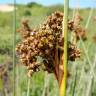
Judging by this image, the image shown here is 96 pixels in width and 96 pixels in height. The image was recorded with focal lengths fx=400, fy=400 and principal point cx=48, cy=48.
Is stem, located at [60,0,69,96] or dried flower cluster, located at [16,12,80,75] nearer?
stem, located at [60,0,69,96]

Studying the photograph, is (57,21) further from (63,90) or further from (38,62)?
(63,90)

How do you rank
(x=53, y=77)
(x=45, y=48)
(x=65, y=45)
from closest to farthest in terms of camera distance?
(x=65, y=45) → (x=45, y=48) → (x=53, y=77)

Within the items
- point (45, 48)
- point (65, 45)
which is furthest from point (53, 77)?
point (65, 45)

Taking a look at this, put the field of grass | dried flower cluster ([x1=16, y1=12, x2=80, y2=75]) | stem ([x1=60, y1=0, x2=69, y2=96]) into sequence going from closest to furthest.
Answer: stem ([x1=60, y1=0, x2=69, y2=96])
dried flower cluster ([x1=16, y1=12, x2=80, y2=75])
the field of grass

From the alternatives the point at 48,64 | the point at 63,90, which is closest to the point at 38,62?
the point at 48,64

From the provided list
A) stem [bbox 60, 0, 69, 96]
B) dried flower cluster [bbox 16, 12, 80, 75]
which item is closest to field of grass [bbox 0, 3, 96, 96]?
dried flower cluster [bbox 16, 12, 80, 75]

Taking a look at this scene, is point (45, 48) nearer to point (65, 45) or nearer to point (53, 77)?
point (65, 45)

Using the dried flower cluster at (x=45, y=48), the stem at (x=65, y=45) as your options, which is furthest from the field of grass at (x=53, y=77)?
the stem at (x=65, y=45)

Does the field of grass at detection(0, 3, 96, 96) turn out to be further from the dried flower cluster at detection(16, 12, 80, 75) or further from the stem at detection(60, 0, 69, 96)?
the stem at detection(60, 0, 69, 96)
